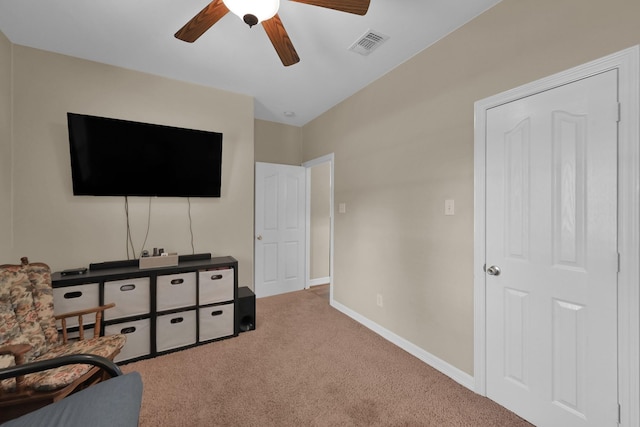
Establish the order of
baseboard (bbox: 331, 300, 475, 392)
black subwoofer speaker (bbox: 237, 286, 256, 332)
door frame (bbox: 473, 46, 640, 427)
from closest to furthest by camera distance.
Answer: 1. door frame (bbox: 473, 46, 640, 427)
2. baseboard (bbox: 331, 300, 475, 392)
3. black subwoofer speaker (bbox: 237, 286, 256, 332)

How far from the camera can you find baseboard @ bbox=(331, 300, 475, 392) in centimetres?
204

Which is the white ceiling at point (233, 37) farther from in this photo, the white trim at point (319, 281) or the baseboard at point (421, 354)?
the white trim at point (319, 281)

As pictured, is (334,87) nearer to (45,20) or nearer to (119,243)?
(45,20)

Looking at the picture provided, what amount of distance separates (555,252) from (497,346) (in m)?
0.76

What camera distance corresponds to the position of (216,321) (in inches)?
108

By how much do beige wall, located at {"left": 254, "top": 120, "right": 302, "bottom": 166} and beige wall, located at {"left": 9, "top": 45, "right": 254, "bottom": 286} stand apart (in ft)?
2.57

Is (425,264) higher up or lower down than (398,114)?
lower down

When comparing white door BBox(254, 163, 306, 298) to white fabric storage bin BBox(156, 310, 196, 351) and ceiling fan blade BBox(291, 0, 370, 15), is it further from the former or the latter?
ceiling fan blade BBox(291, 0, 370, 15)

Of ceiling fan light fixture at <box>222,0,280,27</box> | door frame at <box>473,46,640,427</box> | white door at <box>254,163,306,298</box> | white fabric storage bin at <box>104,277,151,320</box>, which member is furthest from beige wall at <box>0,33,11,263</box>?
door frame at <box>473,46,640,427</box>

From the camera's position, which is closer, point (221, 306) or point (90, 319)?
point (90, 319)

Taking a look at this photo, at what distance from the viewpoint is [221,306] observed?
2.76 m

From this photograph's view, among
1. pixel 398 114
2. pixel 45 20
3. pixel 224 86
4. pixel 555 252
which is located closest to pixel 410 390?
pixel 555 252

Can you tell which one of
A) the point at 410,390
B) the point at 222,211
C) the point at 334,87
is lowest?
the point at 410,390

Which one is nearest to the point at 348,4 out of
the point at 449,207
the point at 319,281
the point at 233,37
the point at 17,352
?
the point at 233,37
